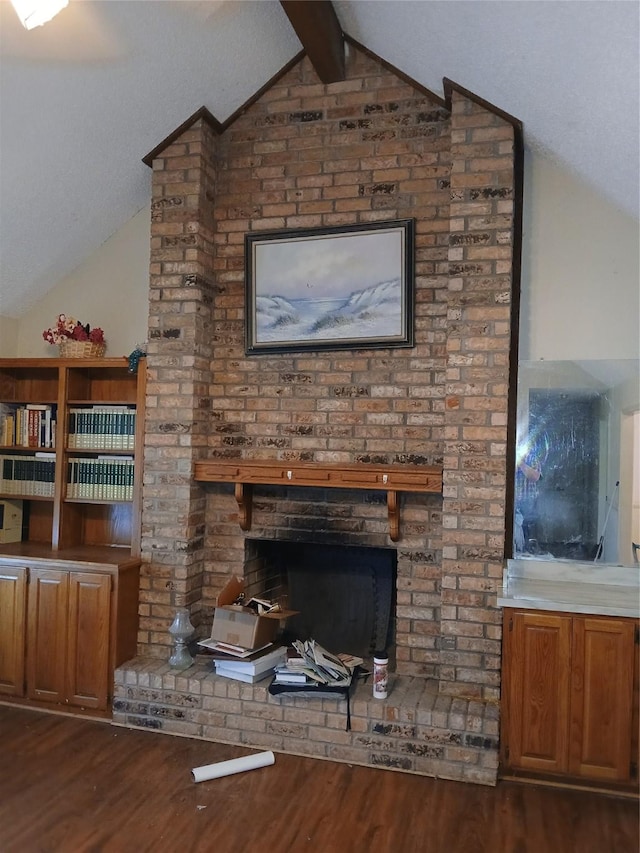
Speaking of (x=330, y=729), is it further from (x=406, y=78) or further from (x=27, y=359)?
(x=406, y=78)

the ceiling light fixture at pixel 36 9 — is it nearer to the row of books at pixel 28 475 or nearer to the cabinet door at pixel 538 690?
the row of books at pixel 28 475

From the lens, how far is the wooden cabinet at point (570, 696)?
8.48 ft

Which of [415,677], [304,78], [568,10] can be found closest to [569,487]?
[415,677]

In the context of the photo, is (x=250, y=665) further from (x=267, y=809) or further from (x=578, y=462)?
(x=578, y=462)

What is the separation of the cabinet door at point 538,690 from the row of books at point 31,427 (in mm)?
2729

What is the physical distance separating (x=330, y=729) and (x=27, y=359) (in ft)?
8.46

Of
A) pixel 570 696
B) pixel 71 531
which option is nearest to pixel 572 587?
pixel 570 696

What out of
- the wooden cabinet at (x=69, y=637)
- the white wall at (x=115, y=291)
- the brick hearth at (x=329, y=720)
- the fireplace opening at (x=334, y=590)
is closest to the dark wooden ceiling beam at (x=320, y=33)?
the white wall at (x=115, y=291)

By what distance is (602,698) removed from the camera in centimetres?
260

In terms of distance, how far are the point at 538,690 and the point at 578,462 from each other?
41.3 inches

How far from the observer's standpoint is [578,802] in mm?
2580

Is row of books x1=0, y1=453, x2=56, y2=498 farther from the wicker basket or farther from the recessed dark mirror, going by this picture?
the recessed dark mirror

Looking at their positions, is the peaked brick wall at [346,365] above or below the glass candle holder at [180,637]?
above

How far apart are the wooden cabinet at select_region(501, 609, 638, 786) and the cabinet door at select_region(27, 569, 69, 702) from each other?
7.16 ft
